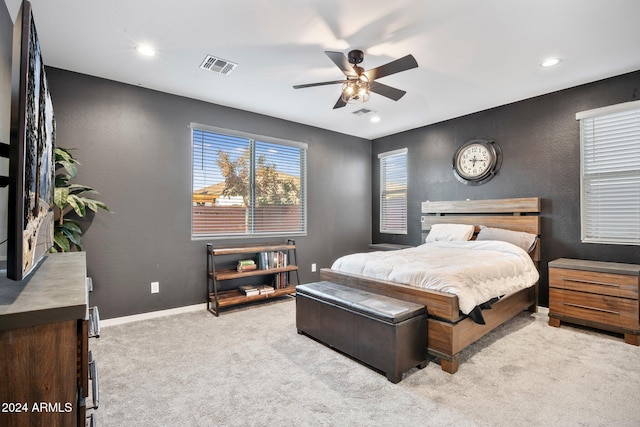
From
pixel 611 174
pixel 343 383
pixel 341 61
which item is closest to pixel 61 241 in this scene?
pixel 343 383

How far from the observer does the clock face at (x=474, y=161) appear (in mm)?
4410

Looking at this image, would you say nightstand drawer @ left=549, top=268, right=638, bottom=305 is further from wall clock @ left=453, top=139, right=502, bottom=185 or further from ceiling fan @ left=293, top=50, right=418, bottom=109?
ceiling fan @ left=293, top=50, right=418, bottom=109

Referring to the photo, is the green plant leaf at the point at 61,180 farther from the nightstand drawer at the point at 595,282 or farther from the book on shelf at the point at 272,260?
the nightstand drawer at the point at 595,282

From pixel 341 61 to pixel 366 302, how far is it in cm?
189

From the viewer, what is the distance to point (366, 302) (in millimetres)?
2557

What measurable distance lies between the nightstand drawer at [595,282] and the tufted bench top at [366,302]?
1843 mm

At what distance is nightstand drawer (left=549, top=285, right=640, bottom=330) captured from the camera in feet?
9.47

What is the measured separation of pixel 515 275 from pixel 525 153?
1748mm

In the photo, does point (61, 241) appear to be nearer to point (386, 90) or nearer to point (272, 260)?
point (272, 260)

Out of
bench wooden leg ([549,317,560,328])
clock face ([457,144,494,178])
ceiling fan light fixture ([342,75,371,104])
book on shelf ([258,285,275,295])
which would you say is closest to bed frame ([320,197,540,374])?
bench wooden leg ([549,317,560,328])

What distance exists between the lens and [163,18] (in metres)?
2.37

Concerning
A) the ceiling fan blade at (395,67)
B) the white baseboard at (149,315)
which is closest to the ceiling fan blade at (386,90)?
the ceiling fan blade at (395,67)

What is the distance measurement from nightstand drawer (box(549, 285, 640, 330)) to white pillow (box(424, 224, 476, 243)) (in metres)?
1.12

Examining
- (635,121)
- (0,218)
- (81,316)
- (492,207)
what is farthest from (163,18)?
(635,121)
